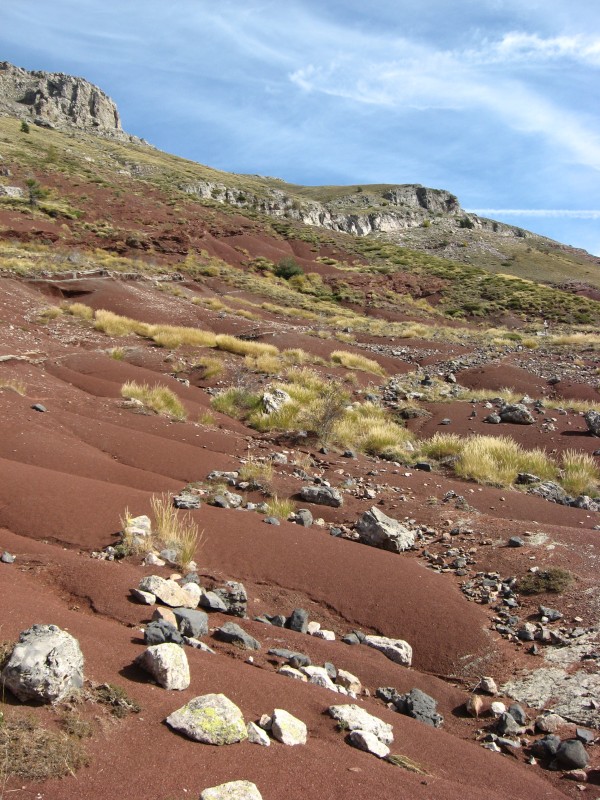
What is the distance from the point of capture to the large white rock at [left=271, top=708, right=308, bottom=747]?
2904mm

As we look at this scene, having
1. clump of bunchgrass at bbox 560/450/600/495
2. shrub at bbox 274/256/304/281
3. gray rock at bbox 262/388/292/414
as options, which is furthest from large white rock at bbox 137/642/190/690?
shrub at bbox 274/256/304/281

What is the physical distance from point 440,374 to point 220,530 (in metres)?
16.3

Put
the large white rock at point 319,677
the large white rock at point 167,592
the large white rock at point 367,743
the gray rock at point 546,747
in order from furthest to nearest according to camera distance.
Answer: the large white rock at point 167,592 < the large white rock at point 319,677 < the gray rock at point 546,747 < the large white rock at point 367,743

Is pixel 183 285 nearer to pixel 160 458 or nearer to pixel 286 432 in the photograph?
pixel 286 432

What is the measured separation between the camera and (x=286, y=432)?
12234 millimetres

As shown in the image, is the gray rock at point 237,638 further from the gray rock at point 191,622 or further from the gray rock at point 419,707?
the gray rock at point 419,707

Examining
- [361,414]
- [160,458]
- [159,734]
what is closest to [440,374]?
[361,414]

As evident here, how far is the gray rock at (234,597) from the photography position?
497 centimetres

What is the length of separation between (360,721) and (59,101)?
127 m

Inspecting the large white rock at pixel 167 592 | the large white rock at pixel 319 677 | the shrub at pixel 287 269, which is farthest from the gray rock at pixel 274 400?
the shrub at pixel 287 269

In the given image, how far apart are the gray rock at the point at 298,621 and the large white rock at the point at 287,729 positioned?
2018 mm

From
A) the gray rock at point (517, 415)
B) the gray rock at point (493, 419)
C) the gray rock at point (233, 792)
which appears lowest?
the gray rock at point (233, 792)

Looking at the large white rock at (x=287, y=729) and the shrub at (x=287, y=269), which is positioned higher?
the shrub at (x=287, y=269)

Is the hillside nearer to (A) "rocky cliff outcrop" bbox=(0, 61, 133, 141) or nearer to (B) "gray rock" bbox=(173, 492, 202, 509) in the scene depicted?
(B) "gray rock" bbox=(173, 492, 202, 509)
